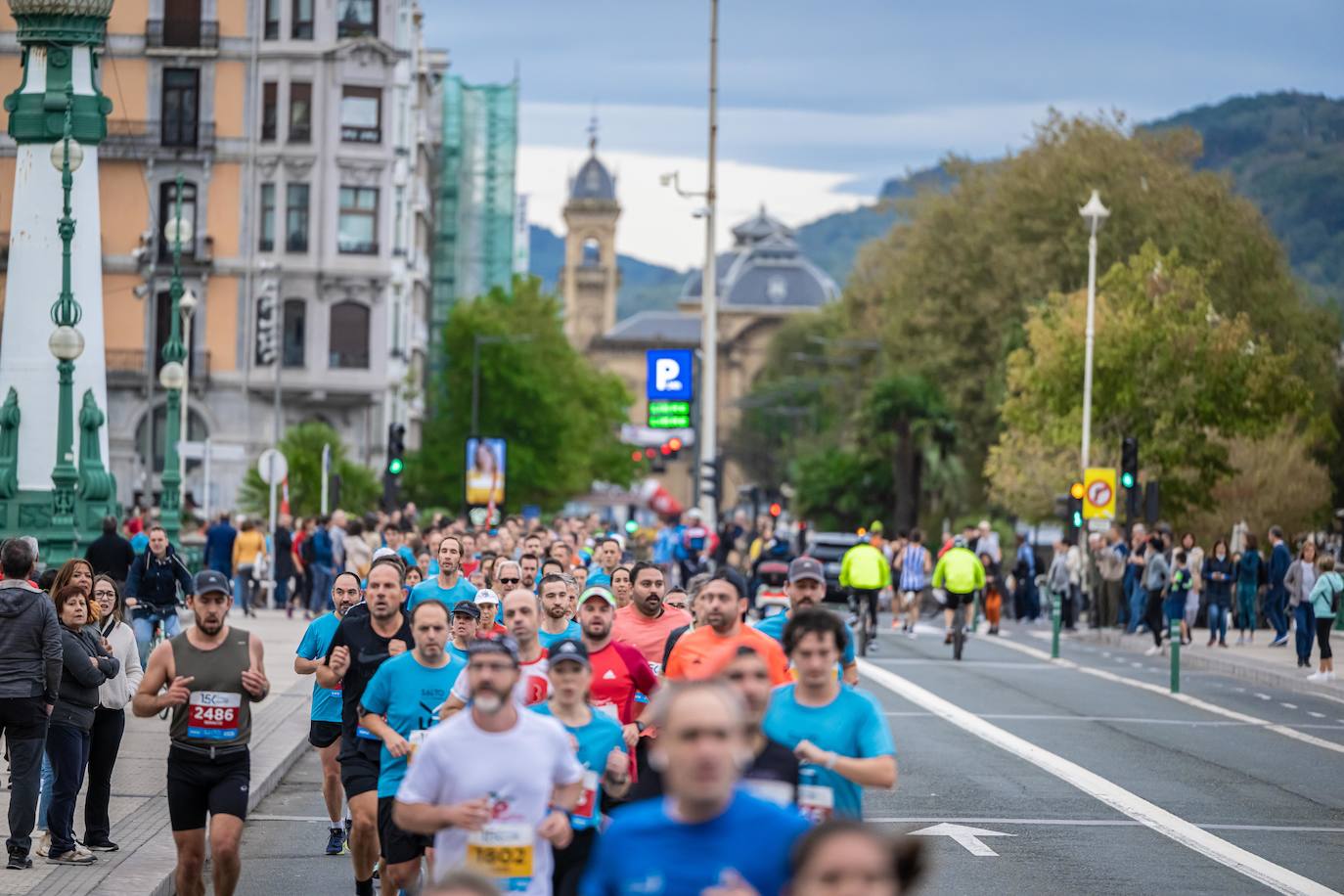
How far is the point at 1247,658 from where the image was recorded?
115ft

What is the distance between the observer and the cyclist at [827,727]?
8.34 metres

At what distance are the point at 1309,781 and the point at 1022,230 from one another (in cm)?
5297

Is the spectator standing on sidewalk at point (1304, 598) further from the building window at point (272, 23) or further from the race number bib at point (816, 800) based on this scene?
the building window at point (272, 23)

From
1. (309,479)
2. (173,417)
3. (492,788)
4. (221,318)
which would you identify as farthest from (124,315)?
(492,788)

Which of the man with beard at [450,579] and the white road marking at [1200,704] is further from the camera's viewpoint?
the white road marking at [1200,704]

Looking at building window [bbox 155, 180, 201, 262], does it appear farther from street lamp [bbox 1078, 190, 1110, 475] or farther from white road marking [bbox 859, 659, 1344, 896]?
white road marking [bbox 859, 659, 1344, 896]

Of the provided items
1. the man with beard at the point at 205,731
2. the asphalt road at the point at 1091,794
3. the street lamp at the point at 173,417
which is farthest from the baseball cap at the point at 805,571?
the street lamp at the point at 173,417

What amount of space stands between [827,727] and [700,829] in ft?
8.55

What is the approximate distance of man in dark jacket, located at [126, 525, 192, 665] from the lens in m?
22.7

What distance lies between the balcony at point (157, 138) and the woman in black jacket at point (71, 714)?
2338 inches

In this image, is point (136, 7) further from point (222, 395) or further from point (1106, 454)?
point (1106, 454)

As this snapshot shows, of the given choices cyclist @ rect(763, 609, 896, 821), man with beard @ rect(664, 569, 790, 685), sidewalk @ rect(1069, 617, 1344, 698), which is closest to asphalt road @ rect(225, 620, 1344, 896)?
sidewalk @ rect(1069, 617, 1344, 698)

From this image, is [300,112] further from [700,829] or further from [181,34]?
[700,829]

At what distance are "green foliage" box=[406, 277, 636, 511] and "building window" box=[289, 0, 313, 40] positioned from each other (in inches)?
610
